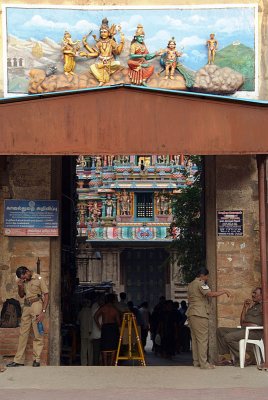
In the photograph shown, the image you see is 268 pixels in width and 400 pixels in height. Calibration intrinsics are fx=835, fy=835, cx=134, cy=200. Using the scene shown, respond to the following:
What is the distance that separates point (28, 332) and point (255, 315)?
340cm

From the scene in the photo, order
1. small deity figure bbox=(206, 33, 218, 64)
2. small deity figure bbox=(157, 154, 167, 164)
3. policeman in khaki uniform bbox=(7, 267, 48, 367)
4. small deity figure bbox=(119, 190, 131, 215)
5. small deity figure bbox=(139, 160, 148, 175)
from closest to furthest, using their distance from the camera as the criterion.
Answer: policeman in khaki uniform bbox=(7, 267, 48, 367)
small deity figure bbox=(206, 33, 218, 64)
small deity figure bbox=(157, 154, 167, 164)
small deity figure bbox=(139, 160, 148, 175)
small deity figure bbox=(119, 190, 131, 215)

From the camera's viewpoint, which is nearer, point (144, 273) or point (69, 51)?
point (69, 51)

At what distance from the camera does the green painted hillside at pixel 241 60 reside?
13.4m

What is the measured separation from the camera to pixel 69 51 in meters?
13.4

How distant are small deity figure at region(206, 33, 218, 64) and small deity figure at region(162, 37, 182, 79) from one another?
0.47 m

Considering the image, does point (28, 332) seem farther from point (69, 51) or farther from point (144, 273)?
point (144, 273)

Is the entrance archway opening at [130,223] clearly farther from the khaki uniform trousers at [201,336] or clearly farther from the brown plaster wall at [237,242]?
the khaki uniform trousers at [201,336]

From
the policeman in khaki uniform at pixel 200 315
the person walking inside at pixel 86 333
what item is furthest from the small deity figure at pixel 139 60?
the person walking inside at pixel 86 333

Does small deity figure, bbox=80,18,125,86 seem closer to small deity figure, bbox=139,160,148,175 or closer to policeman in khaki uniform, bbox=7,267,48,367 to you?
policeman in khaki uniform, bbox=7,267,48,367

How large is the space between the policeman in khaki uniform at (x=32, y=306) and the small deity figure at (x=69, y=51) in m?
3.35

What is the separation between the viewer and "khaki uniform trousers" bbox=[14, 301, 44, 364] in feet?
40.3

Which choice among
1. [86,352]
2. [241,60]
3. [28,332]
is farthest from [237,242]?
[86,352]

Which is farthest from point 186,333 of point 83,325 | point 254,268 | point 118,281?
point 118,281

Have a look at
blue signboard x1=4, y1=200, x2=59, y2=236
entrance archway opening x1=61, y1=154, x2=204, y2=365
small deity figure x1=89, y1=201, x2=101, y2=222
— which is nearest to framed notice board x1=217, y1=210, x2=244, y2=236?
blue signboard x1=4, y1=200, x2=59, y2=236
